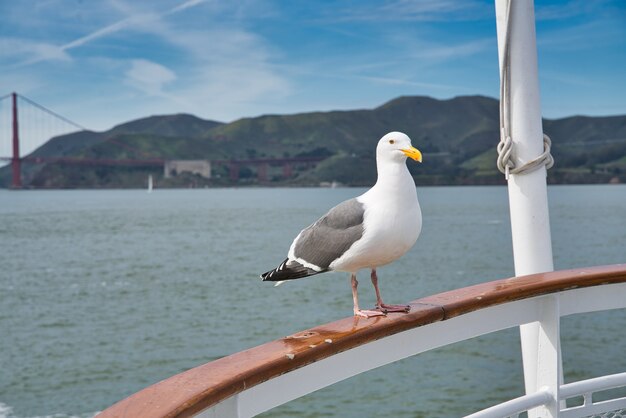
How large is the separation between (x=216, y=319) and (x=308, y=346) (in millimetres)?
14542

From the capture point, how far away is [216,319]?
50.1ft

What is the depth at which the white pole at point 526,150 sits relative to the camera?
6.08 ft

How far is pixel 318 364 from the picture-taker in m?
1.04

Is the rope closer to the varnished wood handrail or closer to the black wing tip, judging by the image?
the varnished wood handrail

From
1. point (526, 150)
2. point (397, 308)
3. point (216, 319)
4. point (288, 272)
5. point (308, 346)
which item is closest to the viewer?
point (308, 346)

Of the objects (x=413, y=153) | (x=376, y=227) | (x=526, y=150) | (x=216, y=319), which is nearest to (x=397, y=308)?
(x=376, y=227)

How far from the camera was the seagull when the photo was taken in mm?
1323

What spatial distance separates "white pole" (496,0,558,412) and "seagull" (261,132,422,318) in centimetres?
61

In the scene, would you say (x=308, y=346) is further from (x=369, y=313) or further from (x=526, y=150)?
(x=526, y=150)

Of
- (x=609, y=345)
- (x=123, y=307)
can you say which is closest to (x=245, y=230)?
(x=123, y=307)

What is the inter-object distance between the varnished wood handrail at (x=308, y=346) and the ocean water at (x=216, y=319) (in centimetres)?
723

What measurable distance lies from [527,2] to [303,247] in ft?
2.91

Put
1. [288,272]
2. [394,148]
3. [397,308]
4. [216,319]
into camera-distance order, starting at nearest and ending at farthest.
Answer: [397,308]
[394,148]
[288,272]
[216,319]

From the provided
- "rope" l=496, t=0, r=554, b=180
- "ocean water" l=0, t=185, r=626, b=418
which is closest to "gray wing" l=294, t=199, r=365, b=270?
"rope" l=496, t=0, r=554, b=180
